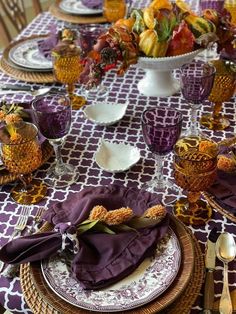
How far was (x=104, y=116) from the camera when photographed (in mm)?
1206

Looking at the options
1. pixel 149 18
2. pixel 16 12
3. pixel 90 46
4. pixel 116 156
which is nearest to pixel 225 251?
pixel 116 156

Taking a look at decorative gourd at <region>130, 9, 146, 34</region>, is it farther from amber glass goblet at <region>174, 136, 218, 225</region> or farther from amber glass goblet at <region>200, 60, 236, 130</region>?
amber glass goblet at <region>174, 136, 218, 225</region>

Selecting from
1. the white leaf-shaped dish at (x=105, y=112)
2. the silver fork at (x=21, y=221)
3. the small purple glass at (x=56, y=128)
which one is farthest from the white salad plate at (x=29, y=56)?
the silver fork at (x=21, y=221)

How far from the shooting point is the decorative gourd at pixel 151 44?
111 cm

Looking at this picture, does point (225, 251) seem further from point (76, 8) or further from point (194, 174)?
point (76, 8)

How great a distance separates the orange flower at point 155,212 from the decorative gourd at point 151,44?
1.53 feet

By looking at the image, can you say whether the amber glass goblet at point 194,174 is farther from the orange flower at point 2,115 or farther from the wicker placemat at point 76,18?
the wicker placemat at point 76,18

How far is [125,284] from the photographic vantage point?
2.32 feet

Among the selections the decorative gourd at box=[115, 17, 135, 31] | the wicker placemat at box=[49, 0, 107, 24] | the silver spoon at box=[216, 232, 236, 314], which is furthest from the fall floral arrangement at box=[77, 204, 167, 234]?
the wicker placemat at box=[49, 0, 107, 24]

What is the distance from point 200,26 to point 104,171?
0.45m

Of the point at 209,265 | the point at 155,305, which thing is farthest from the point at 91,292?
the point at 209,265

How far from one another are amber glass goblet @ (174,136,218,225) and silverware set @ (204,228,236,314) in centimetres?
7

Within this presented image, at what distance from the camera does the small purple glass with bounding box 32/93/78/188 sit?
38.5 inches

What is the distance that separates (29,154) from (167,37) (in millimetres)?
455
